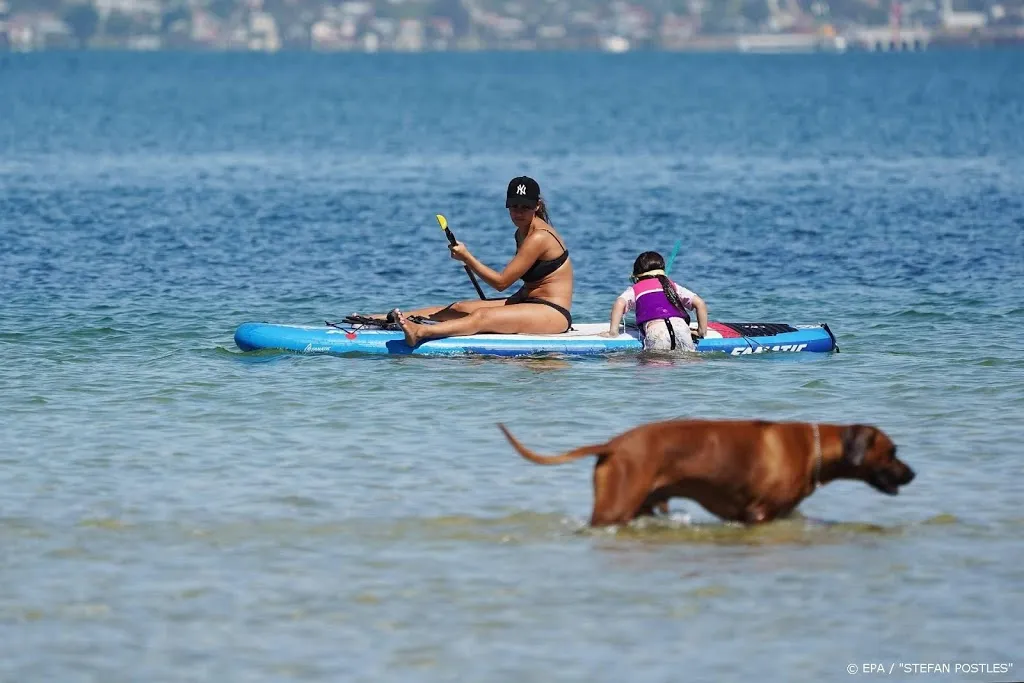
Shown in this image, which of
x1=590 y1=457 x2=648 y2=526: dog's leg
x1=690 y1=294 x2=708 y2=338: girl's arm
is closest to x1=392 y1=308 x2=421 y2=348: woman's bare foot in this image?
x1=690 y1=294 x2=708 y2=338: girl's arm

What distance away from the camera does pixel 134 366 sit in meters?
15.9

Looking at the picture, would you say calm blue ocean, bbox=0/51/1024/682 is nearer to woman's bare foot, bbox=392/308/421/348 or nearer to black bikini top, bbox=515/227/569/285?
woman's bare foot, bbox=392/308/421/348

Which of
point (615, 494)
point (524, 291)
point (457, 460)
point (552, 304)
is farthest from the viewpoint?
point (524, 291)

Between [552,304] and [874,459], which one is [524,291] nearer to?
[552,304]

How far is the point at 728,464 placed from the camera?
9.08m

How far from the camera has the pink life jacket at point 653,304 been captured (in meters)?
15.7

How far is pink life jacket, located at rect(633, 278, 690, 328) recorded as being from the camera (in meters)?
15.7

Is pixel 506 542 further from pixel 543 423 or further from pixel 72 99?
pixel 72 99

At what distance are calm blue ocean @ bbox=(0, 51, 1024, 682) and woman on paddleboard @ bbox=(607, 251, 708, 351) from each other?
370 millimetres

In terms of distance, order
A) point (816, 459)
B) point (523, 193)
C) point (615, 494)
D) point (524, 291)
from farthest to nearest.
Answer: point (524, 291), point (523, 193), point (816, 459), point (615, 494)

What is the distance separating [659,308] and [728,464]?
669 centimetres

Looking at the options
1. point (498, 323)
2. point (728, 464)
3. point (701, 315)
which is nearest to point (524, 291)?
point (498, 323)

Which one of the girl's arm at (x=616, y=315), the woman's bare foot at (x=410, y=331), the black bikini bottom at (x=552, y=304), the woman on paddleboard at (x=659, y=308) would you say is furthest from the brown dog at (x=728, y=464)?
the black bikini bottom at (x=552, y=304)

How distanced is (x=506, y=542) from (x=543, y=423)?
3445 millimetres
